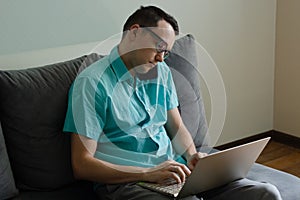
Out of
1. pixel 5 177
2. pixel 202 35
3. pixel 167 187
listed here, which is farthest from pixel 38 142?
pixel 202 35

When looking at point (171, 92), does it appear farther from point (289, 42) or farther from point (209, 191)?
point (289, 42)

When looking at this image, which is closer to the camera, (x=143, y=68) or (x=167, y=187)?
(x=167, y=187)

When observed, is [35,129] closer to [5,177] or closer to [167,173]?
[5,177]

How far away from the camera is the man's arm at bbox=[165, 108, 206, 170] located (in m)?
2.10

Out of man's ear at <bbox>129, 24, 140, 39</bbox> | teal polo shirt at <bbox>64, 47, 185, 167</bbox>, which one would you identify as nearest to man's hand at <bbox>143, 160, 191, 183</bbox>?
teal polo shirt at <bbox>64, 47, 185, 167</bbox>

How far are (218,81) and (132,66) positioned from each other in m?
0.97

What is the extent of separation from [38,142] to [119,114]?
31 centimetres

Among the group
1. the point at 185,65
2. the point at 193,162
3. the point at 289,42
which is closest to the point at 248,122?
the point at 289,42

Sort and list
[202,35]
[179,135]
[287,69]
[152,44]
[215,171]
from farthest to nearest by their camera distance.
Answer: [287,69], [202,35], [179,135], [152,44], [215,171]

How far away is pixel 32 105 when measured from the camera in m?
1.93

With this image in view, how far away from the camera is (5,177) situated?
1861 millimetres

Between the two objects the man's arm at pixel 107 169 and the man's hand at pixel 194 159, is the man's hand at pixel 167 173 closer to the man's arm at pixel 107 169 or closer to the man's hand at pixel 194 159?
the man's arm at pixel 107 169

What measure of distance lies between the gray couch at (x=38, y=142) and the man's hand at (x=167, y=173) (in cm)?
29

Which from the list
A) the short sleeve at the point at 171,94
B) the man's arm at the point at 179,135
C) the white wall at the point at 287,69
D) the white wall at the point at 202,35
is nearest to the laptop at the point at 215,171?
the man's arm at the point at 179,135
